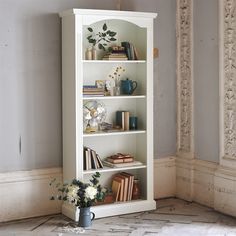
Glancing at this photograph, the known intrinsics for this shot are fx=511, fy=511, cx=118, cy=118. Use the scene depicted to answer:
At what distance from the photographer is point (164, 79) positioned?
6004mm

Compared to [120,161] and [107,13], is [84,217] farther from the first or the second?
[107,13]

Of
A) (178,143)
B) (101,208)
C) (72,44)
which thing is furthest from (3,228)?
(178,143)

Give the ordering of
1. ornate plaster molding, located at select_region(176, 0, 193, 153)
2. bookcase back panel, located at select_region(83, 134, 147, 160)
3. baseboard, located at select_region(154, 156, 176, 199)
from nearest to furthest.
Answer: bookcase back panel, located at select_region(83, 134, 147, 160) → ornate plaster molding, located at select_region(176, 0, 193, 153) → baseboard, located at select_region(154, 156, 176, 199)

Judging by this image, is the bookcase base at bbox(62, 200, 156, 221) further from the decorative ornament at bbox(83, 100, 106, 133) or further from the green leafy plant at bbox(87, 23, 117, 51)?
the green leafy plant at bbox(87, 23, 117, 51)

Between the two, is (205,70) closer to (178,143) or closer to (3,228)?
(178,143)

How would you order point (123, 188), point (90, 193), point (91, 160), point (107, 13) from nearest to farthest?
point (90, 193) → point (107, 13) → point (91, 160) → point (123, 188)

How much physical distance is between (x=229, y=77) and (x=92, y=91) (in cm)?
143

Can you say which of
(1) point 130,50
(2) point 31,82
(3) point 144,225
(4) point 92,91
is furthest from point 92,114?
(3) point 144,225

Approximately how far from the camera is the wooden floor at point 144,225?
4742mm

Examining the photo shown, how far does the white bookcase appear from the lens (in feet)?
16.6

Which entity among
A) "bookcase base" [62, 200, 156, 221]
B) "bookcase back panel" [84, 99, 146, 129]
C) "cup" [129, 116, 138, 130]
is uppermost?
"bookcase back panel" [84, 99, 146, 129]

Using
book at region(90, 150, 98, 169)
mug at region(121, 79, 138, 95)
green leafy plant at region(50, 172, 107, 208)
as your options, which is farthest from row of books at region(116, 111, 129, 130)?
green leafy plant at region(50, 172, 107, 208)

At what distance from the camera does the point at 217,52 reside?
5.47 metres

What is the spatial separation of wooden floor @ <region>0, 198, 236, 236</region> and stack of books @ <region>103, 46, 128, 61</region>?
1.64 metres
